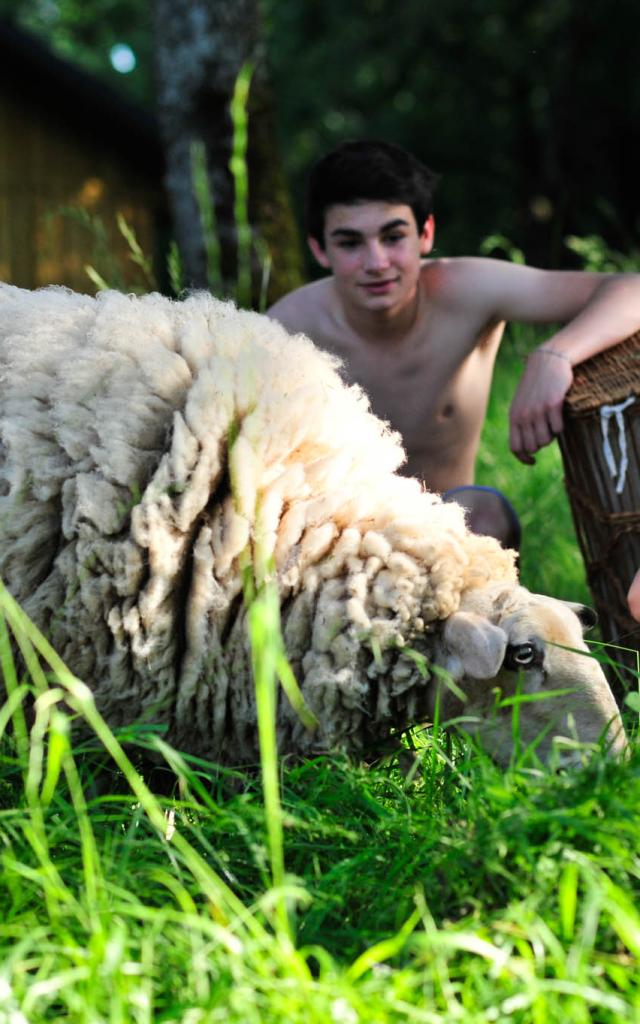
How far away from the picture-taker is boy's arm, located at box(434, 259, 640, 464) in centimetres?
335

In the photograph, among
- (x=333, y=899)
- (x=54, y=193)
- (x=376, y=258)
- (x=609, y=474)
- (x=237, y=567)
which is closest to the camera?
(x=333, y=899)

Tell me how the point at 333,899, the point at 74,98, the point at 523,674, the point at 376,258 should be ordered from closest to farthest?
the point at 333,899, the point at 523,674, the point at 376,258, the point at 74,98

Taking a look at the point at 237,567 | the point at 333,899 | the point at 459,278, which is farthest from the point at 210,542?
the point at 459,278

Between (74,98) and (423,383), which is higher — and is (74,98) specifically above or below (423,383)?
above

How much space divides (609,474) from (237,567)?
131 centimetres

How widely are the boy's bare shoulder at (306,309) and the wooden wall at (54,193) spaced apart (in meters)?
7.69

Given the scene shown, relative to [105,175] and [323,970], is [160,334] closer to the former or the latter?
[323,970]

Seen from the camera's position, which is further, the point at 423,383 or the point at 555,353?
the point at 423,383

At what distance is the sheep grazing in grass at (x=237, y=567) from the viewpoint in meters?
2.46

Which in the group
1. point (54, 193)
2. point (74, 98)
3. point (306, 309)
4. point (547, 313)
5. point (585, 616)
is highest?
point (74, 98)

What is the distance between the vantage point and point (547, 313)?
12.6ft

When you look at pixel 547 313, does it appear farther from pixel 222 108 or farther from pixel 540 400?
pixel 222 108

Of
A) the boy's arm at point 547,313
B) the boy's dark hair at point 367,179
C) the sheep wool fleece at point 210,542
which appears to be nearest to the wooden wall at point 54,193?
the boy's dark hair at point 367,179

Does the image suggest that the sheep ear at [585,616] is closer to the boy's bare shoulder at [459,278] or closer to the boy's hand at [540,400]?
the boy's hand at [540,400]
